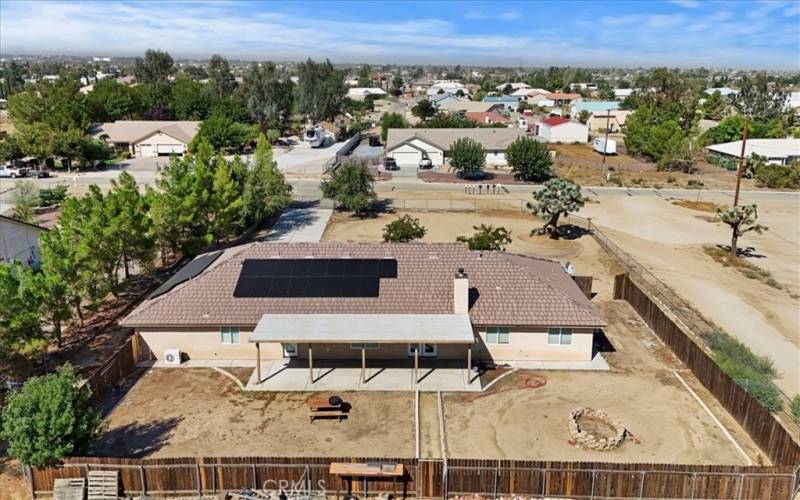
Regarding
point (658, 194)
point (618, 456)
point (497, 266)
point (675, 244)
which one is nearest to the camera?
point (618, 456)

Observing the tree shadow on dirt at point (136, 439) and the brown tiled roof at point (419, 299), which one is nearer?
the tree shadow on dirt at point (136, 439)

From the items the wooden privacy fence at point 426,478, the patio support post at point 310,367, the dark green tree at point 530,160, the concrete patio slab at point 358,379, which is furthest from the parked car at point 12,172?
the wooden privacy fence at point 426,478

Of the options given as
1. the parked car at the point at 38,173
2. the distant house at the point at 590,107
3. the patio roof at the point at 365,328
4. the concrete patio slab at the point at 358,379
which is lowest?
the concrete patio slab at the point at 358,379

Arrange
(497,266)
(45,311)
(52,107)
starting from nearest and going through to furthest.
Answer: (45,311), (497,266), (52,107)

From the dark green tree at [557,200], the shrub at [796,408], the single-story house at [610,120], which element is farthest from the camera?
the single-story house at [610,120]

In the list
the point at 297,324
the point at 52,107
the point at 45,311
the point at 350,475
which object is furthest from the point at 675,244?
the point at 52,107

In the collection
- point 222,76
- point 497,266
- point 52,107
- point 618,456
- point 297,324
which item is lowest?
point 618,456

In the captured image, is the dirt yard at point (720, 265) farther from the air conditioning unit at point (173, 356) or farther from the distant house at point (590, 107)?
the distant house at point (590, 107)

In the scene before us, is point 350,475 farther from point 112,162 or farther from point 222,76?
point 222,76
